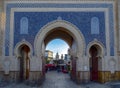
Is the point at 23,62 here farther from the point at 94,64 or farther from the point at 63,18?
the point at 94,64

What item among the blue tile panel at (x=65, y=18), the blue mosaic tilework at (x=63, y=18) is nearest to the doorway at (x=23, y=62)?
the blue tile panel at (x=65, y=18)

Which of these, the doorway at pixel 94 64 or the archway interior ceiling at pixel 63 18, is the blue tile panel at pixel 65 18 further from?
the doorway at pixel 94 64

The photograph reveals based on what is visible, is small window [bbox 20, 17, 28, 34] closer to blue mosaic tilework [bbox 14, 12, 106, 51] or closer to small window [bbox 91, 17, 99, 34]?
blue mosaic tilework [bbox 14, 12, 106, 51]

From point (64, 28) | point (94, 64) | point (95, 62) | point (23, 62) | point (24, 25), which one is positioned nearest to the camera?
point (24, 25)

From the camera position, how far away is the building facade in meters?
15.6

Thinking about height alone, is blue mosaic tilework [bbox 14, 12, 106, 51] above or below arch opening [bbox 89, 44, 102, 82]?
above

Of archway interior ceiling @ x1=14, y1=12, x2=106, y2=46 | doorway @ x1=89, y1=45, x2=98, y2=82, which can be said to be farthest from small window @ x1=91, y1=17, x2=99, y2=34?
doorway @ x1=89, y1=45, x2=98, y2=82

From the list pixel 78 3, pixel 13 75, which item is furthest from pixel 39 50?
pixel 78 3

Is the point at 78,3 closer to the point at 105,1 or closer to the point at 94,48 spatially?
the point at 105,1

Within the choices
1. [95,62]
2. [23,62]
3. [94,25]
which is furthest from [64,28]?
[23,62]

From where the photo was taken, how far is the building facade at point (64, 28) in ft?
51.2

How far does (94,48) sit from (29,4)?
18.0 ft

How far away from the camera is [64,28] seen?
16016mm

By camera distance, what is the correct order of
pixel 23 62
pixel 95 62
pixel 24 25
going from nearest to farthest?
pixel 24 25
pixel 95 62
pixel 23 62
